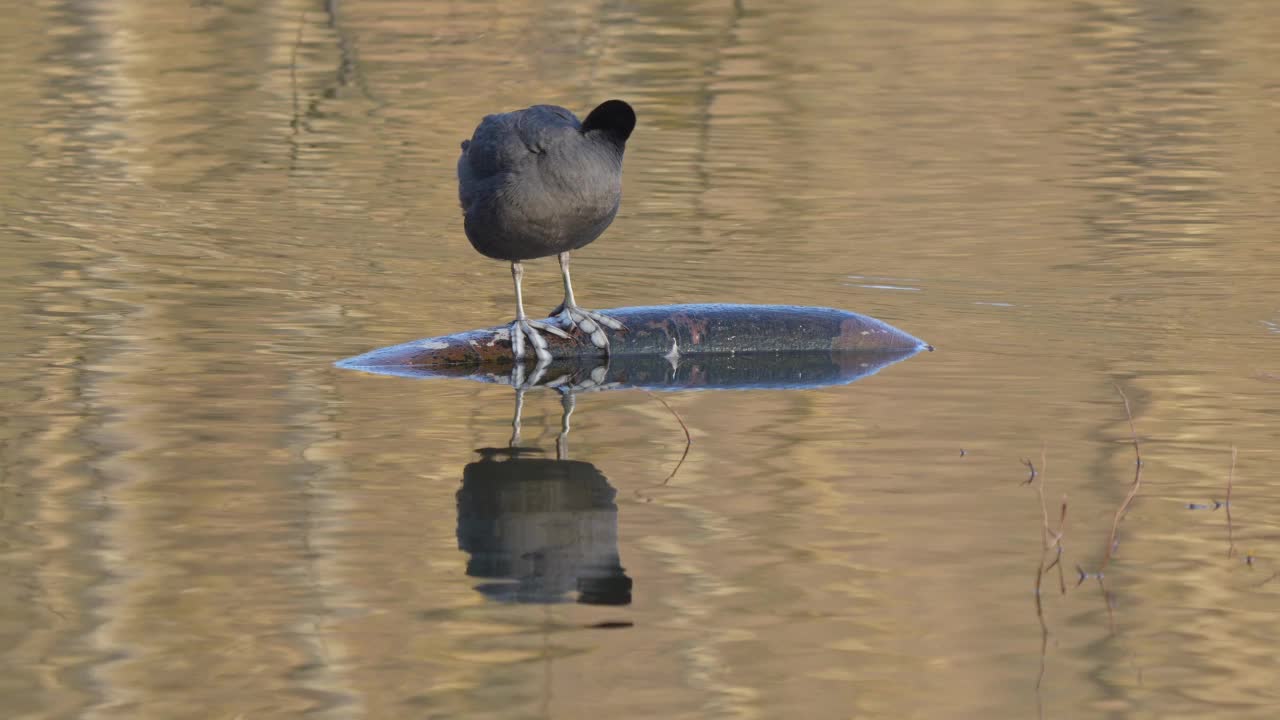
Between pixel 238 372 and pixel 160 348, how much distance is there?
2.84 feet

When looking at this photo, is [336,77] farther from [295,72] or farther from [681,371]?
[681,371]

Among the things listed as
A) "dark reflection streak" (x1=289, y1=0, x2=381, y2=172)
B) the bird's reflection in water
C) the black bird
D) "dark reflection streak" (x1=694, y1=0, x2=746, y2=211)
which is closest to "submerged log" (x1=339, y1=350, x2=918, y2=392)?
the black bird

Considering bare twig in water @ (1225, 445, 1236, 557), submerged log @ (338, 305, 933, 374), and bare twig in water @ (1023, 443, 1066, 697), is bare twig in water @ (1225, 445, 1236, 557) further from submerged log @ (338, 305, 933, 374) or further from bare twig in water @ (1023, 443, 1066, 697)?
submerged log @ (338, 305, 933, 374)

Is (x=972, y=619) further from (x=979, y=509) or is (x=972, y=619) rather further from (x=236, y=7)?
(x=236, y=7)

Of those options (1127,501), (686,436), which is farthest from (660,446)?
(1127,501)

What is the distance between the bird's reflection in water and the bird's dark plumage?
114 centimetres

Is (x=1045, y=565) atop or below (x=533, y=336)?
below

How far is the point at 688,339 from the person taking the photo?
10.8 metres

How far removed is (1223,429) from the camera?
9.12 m

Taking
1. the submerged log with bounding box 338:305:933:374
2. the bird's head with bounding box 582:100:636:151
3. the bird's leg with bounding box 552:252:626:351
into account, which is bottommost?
the submerged log with bounding box 338:305:933:374

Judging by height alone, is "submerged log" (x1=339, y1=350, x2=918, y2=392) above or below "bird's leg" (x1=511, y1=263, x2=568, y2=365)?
below

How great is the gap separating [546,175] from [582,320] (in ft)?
4.11

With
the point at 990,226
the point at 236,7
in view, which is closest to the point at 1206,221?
the point at 990,226

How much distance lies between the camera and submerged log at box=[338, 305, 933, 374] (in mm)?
10602
